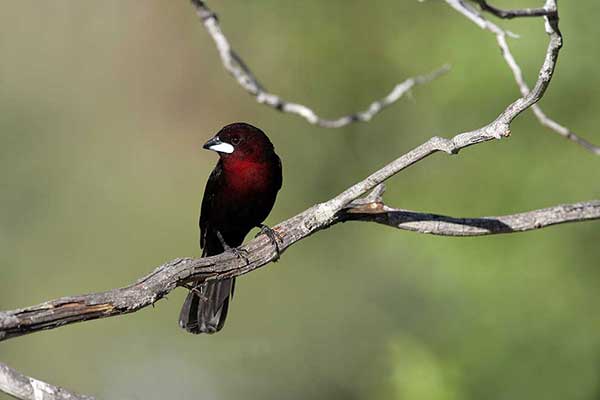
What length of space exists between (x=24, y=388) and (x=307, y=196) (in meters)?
5.91

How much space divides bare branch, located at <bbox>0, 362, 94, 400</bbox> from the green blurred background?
403 cm

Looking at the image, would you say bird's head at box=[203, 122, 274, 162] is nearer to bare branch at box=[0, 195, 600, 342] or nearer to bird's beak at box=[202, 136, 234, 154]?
bird's beak at box=[202, 136, 234, 154]

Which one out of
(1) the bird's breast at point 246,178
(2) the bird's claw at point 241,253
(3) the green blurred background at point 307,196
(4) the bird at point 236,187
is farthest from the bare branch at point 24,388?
(3) the green blurred background at point 307,196

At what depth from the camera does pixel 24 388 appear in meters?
2.82

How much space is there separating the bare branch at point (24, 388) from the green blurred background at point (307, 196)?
403cm

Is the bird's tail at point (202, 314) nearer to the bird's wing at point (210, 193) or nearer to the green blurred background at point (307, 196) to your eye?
the bird's wing at point (210, 193)

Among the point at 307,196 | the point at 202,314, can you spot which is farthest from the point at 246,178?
the point at 307,196

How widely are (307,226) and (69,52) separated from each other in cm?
693

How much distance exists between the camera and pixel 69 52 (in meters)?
10.3

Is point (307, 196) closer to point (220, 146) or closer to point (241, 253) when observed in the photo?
point (220, 146)

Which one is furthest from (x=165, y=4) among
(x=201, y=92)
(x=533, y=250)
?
(x=533, y=250)

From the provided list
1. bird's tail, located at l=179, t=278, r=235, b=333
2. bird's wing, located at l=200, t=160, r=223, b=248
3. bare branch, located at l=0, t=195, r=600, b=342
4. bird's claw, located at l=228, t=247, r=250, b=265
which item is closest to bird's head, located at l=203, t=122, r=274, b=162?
bird's wing, located at l=200, t=160, r=223, b=248

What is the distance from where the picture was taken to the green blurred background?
6.47 m

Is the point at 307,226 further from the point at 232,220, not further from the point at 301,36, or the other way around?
the point at 301,36
